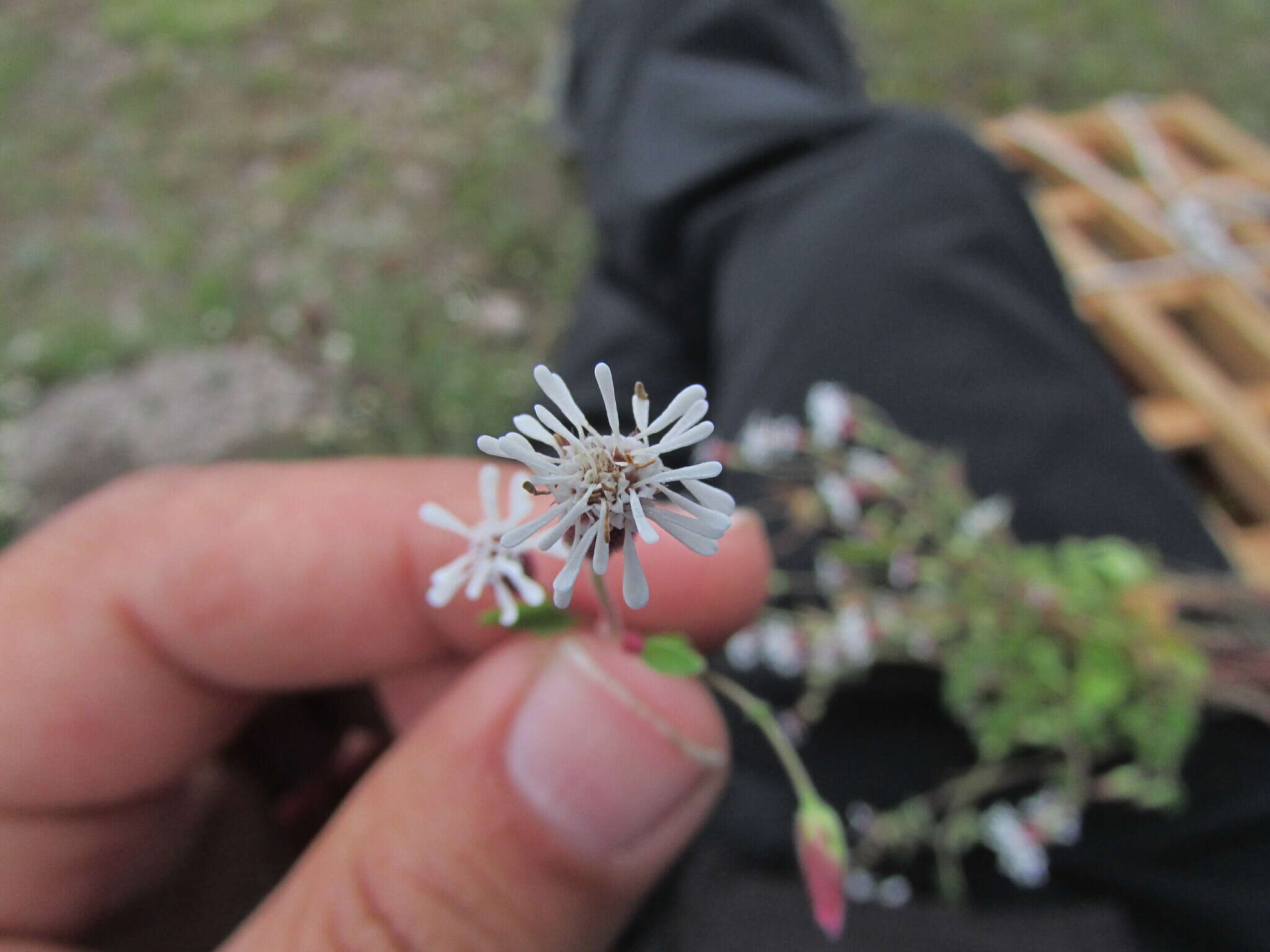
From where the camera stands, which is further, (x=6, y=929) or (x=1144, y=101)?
(x=1144, y=101)

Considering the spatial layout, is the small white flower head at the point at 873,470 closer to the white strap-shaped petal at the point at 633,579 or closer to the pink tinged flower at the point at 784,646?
the pink tinged flower at the point at 784,646

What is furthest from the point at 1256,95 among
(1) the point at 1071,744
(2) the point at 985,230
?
(1) the point at 1071,744

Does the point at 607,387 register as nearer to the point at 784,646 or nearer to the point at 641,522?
the point at 641,522

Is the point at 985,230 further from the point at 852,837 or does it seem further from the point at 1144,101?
the point at 1144,101

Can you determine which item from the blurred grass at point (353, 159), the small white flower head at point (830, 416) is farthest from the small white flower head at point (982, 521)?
the blurred grass at point (353, 159)

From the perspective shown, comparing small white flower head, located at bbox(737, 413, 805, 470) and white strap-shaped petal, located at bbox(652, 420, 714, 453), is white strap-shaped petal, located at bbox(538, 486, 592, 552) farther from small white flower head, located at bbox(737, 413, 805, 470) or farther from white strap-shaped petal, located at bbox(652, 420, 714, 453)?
small white flower head, located at bbox(737, 413, 805, 470)

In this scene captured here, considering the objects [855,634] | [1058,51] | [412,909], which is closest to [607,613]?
[412,909]

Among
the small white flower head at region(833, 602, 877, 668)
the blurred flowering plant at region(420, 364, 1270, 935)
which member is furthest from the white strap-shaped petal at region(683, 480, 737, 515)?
the small white flower head at region(833, 602, 877, 668)
